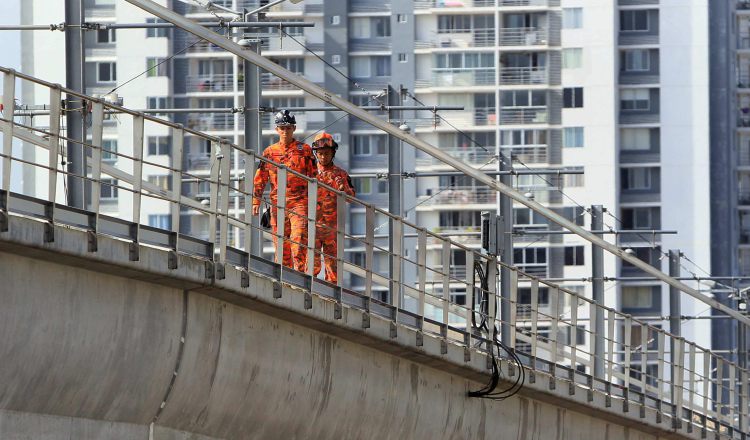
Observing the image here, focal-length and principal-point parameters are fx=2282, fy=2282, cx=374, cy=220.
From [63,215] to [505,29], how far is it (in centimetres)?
9376

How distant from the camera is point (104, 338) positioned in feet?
46.0

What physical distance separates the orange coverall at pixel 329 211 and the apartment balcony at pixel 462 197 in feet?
268

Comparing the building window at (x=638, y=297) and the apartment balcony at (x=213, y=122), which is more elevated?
the apartment balcony at (x=213, y=122)

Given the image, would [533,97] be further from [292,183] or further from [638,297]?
[292,183]

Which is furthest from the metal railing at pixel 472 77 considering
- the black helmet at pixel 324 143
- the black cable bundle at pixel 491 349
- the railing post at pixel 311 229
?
the railing post at pixel 311 229

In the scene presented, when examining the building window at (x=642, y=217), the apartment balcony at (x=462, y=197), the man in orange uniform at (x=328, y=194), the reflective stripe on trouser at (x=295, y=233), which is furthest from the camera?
the building window at (x=642, y=217)

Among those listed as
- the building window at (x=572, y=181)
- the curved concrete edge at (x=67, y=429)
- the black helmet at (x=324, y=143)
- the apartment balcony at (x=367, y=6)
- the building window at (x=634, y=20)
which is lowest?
the curved concrete edge at (x=67, y=429)

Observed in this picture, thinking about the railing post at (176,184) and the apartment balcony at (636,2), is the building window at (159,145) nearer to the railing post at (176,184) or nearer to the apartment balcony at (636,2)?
the apartment balcony at (636,2)

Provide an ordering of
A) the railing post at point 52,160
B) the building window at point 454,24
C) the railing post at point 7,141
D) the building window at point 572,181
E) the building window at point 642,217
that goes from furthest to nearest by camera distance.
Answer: the building window at point 454,24, the building window at point 642,217, the building window at point 572,181, the railing post at point 52,160, the railing post at point 7,141

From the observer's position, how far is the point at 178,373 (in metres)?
14.9

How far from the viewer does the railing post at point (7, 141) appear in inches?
501

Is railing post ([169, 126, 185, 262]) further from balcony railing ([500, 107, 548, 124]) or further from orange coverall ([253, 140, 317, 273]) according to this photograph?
balcony railing ([500, 107, 548, 124])

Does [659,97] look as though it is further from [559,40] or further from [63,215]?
[63,215]

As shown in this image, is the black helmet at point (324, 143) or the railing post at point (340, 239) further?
the black helmet at point (324, 143)
